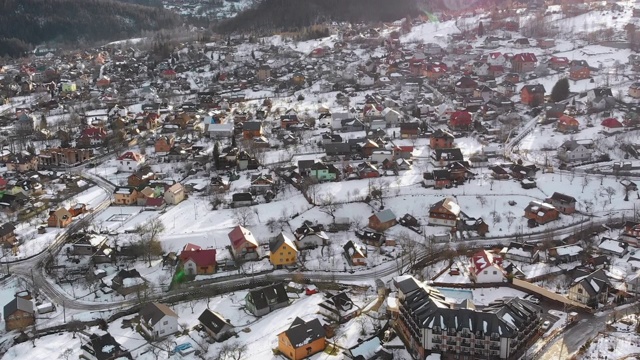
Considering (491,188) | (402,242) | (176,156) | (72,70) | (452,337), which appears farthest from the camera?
(72,70)

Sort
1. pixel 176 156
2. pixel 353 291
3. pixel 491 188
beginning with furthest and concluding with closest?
pixel 176 156 < pixel 491 188 < pixel 353 291

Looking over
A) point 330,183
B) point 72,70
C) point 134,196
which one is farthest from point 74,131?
point 72,70

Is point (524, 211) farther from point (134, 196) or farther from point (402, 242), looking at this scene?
point (134, 196)

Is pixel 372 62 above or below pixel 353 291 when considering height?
above

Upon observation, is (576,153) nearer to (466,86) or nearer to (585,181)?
(585,181)

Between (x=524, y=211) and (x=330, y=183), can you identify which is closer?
(x=524, y=211)

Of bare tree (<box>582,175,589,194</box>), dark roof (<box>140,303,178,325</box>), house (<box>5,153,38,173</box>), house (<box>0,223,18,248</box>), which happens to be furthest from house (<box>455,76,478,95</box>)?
dark roof (<box>140,303,178,325</box>)

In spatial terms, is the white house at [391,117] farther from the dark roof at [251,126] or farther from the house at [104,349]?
the house at [104,349]
